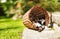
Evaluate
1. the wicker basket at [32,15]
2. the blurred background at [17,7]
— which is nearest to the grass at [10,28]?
the blurred background at [17,7]

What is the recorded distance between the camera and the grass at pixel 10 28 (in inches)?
88.0

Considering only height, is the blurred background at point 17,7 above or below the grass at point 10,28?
above

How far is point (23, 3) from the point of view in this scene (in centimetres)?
289

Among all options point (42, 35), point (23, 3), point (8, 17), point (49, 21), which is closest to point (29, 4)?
→ point (23, 3)

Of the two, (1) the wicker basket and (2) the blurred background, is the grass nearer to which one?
(2) the blurred background

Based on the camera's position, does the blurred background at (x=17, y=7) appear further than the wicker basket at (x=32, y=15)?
Yes

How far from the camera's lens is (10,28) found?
8.05ft

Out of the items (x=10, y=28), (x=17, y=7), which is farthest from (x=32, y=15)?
(x=17, y=7)

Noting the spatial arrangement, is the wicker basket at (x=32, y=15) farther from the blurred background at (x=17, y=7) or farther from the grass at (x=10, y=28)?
the blurred background at (x=17, y=7)

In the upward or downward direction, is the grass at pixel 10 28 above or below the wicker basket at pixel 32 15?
below

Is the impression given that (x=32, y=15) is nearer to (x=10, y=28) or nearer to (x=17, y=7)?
(x=10, y=28)

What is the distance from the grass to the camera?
2.23 metres

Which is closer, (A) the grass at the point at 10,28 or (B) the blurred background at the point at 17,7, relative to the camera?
(A) the grass at the point at 10,28

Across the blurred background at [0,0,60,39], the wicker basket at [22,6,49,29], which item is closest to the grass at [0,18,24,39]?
the blurred background at [0,0,60,39]
